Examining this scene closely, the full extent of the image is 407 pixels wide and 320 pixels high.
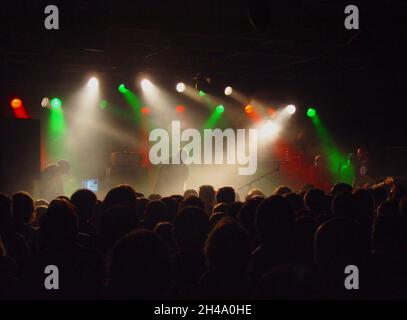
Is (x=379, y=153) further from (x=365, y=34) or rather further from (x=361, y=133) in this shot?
(x=365, y=34)

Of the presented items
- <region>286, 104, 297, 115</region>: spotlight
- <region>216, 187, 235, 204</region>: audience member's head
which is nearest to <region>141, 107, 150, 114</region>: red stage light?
<region>286, 104, 297, 115</region>: spotlight

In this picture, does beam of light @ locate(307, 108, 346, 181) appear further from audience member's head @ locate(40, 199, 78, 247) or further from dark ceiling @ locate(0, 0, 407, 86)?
audience member's head @ locate(40, 199, 78, 247)

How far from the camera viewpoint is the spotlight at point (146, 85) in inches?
509

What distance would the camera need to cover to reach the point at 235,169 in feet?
46.0

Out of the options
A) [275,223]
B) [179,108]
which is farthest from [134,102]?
[275,223]

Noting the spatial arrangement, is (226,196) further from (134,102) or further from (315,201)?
(134,102)

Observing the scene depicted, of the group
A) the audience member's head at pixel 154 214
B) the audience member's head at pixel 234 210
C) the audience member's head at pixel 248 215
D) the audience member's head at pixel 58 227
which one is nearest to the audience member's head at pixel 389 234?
the audience member's head at pixel 248 215

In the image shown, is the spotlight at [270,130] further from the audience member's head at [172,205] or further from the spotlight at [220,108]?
the audience member's head at [172,205]

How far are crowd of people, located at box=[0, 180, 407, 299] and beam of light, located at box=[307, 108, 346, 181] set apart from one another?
9.68 metres

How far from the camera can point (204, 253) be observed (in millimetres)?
2740

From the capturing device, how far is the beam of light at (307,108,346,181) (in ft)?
45.5

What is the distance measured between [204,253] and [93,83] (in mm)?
10285

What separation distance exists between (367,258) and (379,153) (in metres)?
9.59
